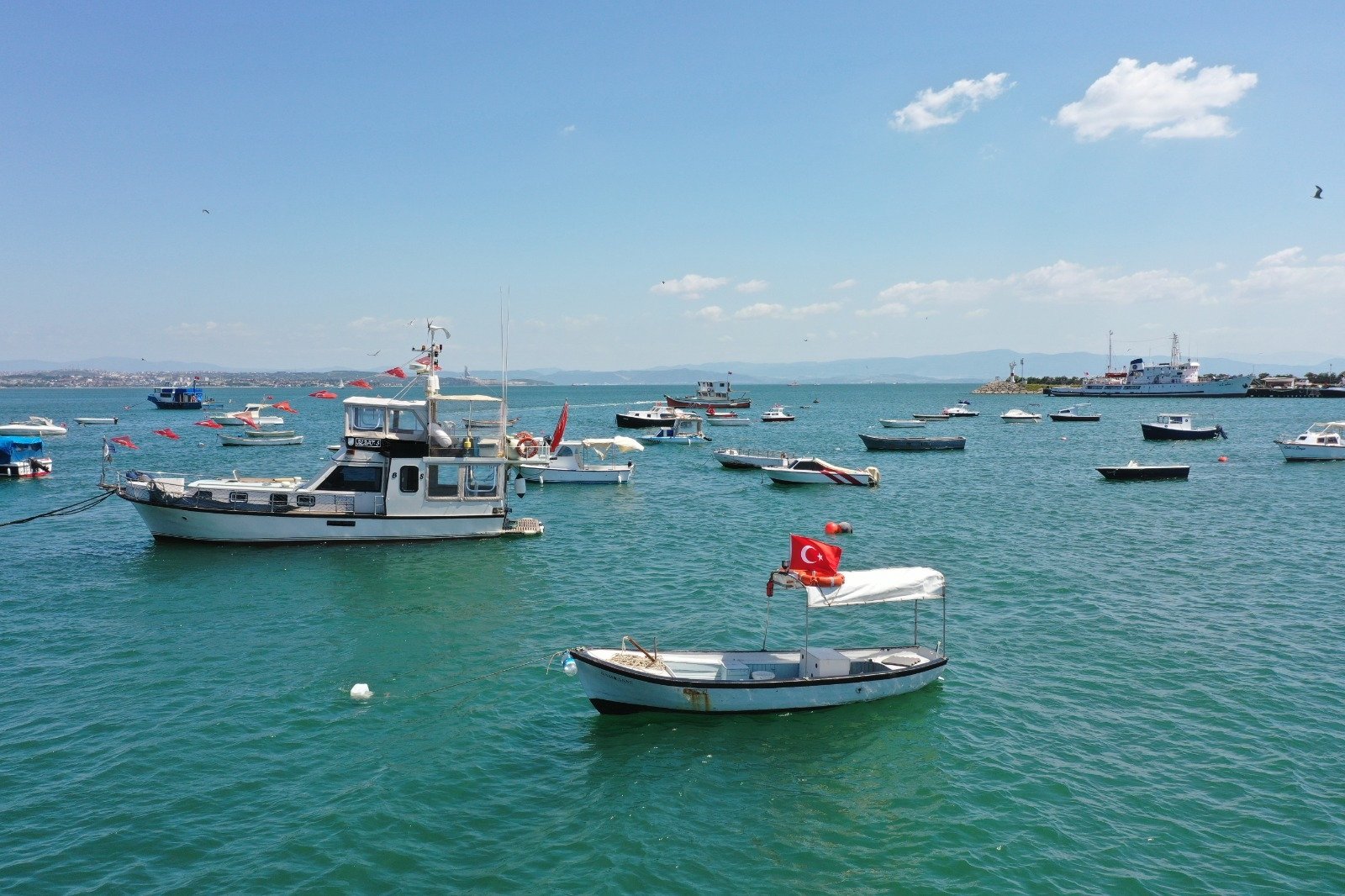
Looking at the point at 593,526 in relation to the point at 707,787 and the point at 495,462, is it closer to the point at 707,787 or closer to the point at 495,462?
the point at 495,462

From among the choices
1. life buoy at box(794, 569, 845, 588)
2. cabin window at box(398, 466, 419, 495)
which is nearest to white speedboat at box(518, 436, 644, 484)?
cabin window at box(398, 466, 419, 495)

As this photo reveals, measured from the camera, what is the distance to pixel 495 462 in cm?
3609

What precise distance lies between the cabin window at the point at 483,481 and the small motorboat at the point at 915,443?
52866 millimetres

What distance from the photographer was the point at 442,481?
1428 inches

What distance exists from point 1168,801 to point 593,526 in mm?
30613

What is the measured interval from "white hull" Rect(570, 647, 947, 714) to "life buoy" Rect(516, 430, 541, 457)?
1973 centimetres

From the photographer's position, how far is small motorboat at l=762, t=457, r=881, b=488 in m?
56.9

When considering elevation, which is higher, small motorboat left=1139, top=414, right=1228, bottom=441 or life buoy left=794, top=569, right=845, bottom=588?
small motorboat left=1139, top=414, right=1228, bottom=441

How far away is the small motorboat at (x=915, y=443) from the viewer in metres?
81.4

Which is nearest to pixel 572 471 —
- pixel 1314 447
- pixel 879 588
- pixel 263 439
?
pixel 879 588

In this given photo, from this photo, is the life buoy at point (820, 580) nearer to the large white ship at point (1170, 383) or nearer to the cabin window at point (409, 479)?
the cabin window at point (409, 479)

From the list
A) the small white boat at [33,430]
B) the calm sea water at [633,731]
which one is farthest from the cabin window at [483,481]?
the small white boat at [33,430]

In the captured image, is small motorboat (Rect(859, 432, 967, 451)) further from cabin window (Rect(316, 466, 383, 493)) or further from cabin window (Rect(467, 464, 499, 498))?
cabin window (Rect(316, 466, 383, 493))

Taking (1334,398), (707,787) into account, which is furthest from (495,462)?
(1334,398)
